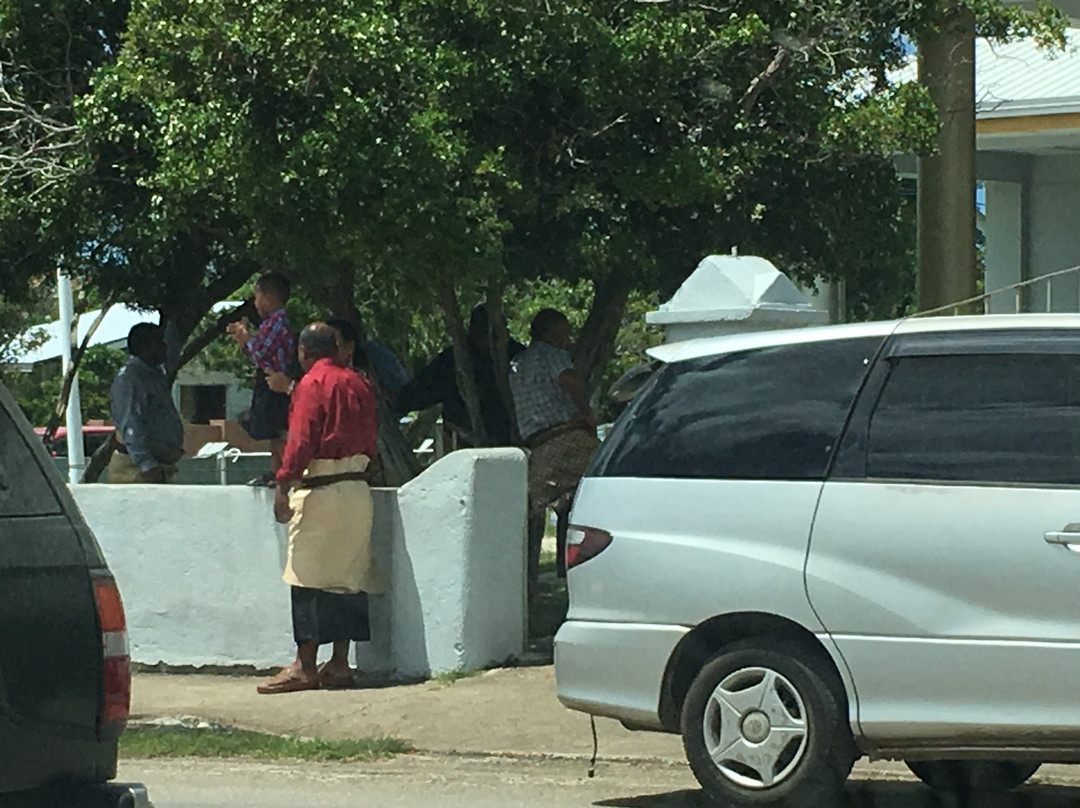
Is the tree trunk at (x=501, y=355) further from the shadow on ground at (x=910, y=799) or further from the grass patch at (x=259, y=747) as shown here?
the shadow on ground at (x=910, y=799)

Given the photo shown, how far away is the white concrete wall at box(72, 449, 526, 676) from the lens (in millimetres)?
10570

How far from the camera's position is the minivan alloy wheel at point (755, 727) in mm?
7082

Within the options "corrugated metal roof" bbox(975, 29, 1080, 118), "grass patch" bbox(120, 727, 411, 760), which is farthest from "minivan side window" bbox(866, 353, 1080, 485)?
"corrugated metal roof" bbox(975, 29, 1080, 118)

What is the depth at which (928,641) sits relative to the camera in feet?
22.4

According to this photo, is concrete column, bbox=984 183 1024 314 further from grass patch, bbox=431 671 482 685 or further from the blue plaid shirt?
grass patch, bbox=431 671 482 685

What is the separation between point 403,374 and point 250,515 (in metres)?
2.28

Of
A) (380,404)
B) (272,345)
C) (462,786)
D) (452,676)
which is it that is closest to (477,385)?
(380,404)

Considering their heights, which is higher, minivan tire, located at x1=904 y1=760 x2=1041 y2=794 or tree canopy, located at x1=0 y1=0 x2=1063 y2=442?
tree canopy, located at x1=0 y1=0 x2=1063 y2=442

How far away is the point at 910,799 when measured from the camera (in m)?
7.83

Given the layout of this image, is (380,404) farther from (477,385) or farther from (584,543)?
(584,543)

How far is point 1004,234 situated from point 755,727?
13.2m

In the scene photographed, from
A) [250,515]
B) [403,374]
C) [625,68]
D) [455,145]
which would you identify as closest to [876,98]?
[625,68]

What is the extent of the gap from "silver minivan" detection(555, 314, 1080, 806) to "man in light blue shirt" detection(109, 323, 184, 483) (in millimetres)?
5655

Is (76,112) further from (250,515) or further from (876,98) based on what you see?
(876,98)
